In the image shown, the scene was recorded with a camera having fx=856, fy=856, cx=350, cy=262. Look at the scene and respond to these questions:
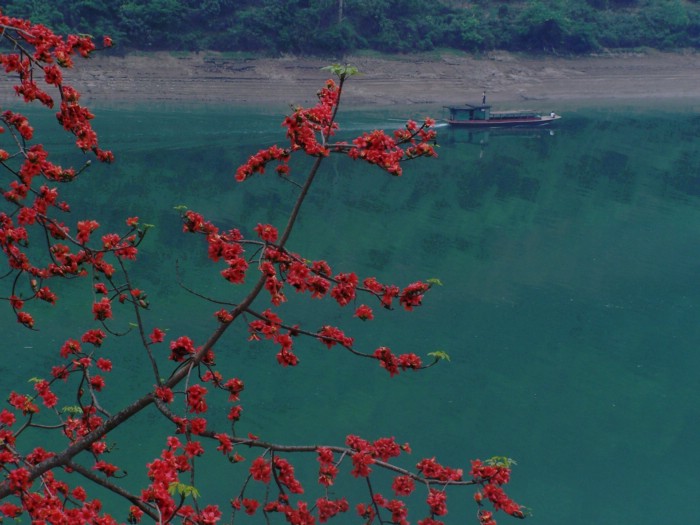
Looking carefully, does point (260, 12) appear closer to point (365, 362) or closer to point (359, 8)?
point (359, 8)

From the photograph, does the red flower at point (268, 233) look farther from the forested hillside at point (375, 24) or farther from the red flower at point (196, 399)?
the forested hillside at point (375, 24)

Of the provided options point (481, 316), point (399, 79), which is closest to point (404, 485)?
point (481, 316)

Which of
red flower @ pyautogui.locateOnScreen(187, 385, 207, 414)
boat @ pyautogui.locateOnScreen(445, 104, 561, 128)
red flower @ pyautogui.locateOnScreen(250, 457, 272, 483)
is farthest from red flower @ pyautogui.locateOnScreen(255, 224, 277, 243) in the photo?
boat @ pyautogui.locateOnScreen(445, 104, 561, 128)

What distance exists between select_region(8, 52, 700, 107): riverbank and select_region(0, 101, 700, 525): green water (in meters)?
6.32

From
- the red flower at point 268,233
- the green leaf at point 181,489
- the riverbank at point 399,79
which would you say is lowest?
the green leaf at point 181,489

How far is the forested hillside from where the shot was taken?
127 ft

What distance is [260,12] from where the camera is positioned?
41.1m

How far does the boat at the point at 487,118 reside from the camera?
3581cm

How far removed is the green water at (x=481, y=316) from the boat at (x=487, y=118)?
5.43 meters

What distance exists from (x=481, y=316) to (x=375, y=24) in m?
31.6

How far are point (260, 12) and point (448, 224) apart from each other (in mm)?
22627

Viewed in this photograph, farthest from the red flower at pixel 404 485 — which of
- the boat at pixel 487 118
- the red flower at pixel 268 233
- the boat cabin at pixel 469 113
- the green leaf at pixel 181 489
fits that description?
Result: the boat cabin at pixel 469 113

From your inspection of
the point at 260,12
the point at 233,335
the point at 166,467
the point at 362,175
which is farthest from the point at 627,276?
the point at 260,12

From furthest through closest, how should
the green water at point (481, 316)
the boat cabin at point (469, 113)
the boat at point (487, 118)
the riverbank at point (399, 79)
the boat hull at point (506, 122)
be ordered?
1. the riverbank at point (399, 79)
2. the boat cabin at point (469, 113)
3. the boat at point (487, 118)
4. the boat hull at point (506, 122)
5. the green water at point (481, 316)
